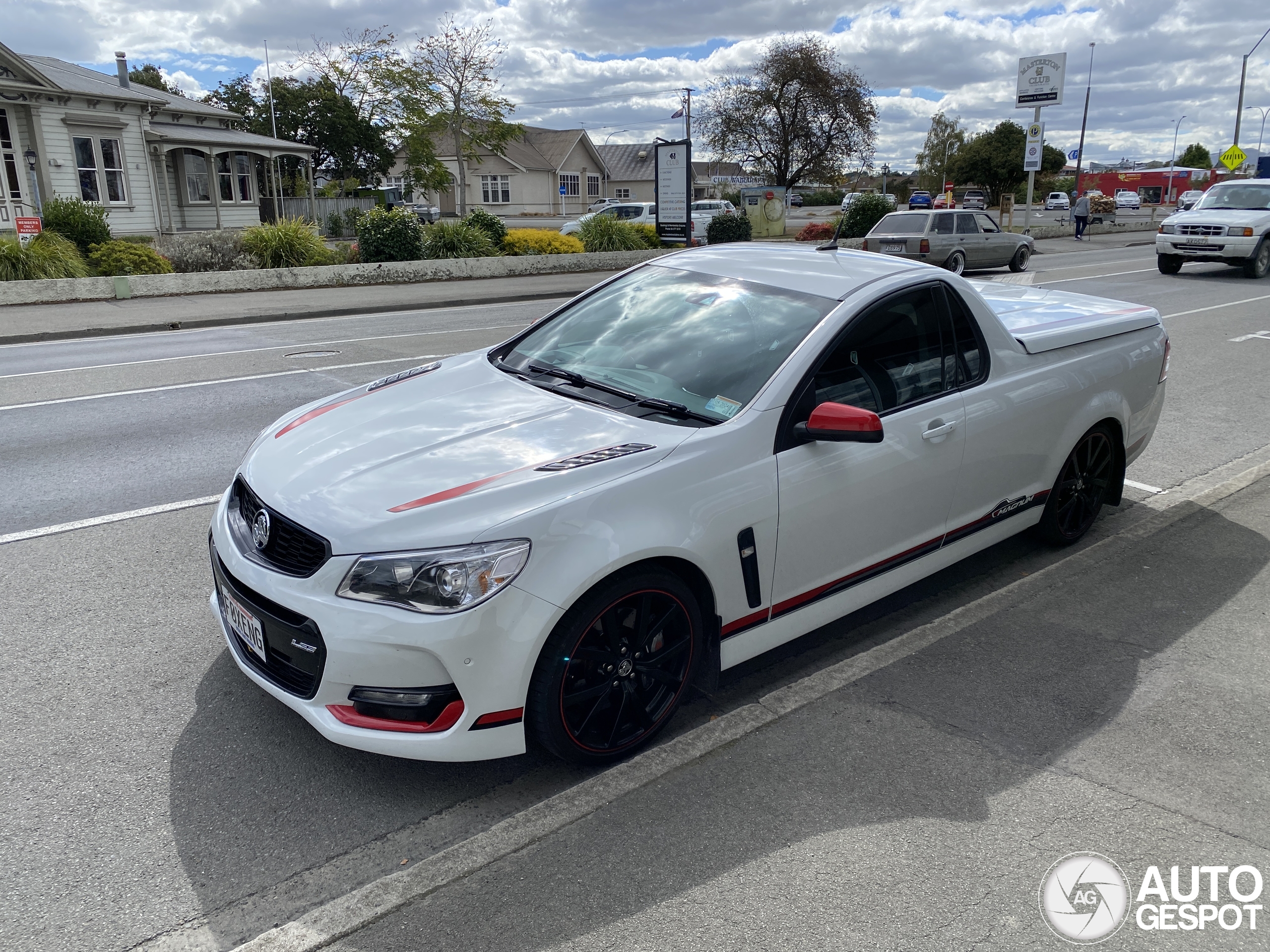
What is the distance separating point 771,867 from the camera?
2.73 metres

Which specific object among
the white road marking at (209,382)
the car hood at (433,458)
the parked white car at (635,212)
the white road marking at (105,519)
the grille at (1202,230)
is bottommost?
the white road marking at (105,519)

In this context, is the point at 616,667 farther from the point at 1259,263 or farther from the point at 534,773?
the point at 1259,263

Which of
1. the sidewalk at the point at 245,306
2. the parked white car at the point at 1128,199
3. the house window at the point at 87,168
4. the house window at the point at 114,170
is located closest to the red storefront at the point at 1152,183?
the parked white car at the point at 1128,199

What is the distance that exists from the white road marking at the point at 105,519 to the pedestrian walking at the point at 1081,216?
3719 cm

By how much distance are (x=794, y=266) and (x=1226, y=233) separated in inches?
816

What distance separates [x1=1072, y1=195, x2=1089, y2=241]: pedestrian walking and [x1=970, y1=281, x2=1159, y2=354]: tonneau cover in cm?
3423

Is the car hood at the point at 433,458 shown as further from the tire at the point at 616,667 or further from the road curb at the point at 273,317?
the road curb at the point at 273,317

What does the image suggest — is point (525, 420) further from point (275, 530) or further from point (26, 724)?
point (26, 724)

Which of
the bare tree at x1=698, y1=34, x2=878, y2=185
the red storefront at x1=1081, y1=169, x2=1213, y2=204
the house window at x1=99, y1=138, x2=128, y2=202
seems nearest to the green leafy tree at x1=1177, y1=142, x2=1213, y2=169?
the red storefront at x1=1081, y1=169, x2=1213, y2=204

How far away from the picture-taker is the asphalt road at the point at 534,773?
104 inches

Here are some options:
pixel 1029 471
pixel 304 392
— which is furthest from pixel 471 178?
pixel 1029 471

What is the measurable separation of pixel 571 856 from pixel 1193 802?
1997mm

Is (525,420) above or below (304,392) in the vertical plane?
above

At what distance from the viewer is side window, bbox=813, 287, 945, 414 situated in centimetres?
380
